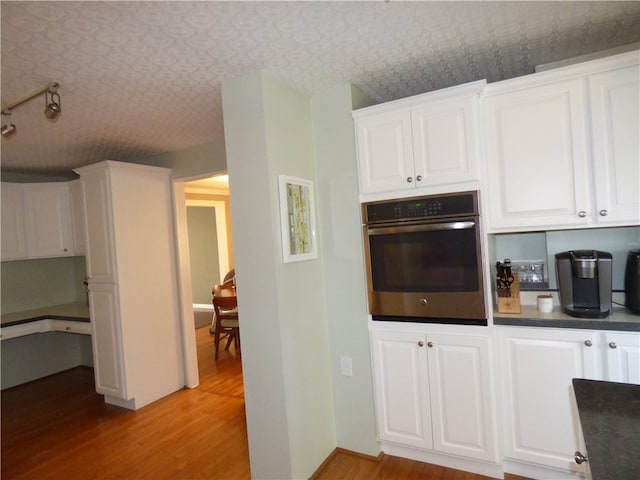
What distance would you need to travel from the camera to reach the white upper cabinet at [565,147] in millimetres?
1706

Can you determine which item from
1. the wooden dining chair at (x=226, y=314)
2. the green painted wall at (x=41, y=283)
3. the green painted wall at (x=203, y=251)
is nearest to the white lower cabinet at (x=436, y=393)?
the wooden dining chair at (x=226, y=314)

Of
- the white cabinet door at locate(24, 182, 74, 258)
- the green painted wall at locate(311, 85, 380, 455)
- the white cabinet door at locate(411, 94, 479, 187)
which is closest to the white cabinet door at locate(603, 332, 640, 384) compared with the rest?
the white cabinet door at locate(411, 94, 479, 187)

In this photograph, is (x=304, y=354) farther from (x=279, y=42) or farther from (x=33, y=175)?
(x=33, y=175)

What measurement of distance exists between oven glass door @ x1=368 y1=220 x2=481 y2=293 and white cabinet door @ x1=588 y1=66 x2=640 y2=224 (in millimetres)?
632

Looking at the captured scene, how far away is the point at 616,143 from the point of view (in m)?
1.72

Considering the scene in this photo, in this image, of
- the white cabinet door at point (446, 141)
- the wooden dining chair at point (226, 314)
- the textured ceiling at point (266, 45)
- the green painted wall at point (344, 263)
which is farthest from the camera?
the wooden dining chair at point (226, 314)

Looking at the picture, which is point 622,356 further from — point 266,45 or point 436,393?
point 266,45

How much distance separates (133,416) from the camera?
10.1ft

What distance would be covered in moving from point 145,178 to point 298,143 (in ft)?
6.23

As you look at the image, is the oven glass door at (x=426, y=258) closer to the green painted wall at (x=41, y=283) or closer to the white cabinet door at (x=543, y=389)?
the white cabinet door at (x=543, y=389)

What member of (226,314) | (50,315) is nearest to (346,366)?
(226,314)

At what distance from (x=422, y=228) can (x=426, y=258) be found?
0.57ft

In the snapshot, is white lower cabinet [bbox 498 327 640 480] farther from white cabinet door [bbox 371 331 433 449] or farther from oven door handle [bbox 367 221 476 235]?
oven door handle [bbox 367 221 476 235]

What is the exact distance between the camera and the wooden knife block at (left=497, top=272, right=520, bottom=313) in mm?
1956
